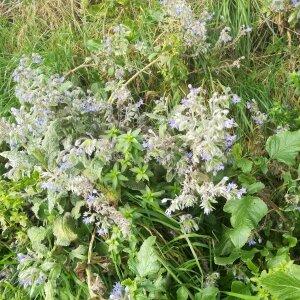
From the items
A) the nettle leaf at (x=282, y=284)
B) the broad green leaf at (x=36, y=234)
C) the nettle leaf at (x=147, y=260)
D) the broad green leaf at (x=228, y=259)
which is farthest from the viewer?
the broad green leaf at (x=36, y=234)

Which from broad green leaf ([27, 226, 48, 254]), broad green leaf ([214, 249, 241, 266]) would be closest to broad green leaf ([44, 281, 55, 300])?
broad green leaf ([27, 226, 48, 254])

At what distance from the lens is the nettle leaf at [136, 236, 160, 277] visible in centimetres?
217

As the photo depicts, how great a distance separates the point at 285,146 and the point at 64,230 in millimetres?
967

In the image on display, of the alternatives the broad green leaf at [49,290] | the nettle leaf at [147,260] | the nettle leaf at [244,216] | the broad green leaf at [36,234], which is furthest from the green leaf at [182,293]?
the broad green leaf at [36,234]

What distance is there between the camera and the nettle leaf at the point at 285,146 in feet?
7.76

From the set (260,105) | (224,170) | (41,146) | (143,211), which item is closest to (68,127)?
(41,146)

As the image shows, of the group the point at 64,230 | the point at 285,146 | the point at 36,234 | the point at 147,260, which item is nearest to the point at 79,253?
the point at 64,230

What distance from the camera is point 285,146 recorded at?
2391 millimetres

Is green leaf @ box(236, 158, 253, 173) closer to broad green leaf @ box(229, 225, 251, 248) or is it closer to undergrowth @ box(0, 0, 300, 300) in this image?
undergrowth @ box(0, 0, 300, 300)

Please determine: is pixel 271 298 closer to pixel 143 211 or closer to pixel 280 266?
pixel 280 266

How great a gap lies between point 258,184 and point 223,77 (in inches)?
28.2

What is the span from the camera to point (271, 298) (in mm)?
2139

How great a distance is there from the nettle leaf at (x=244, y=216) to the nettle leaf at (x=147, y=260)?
0.31m

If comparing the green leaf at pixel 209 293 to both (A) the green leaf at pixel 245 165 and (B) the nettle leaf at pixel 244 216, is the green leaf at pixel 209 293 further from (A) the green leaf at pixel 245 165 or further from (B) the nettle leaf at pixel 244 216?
(A) the green leaf at pixel 245 165
